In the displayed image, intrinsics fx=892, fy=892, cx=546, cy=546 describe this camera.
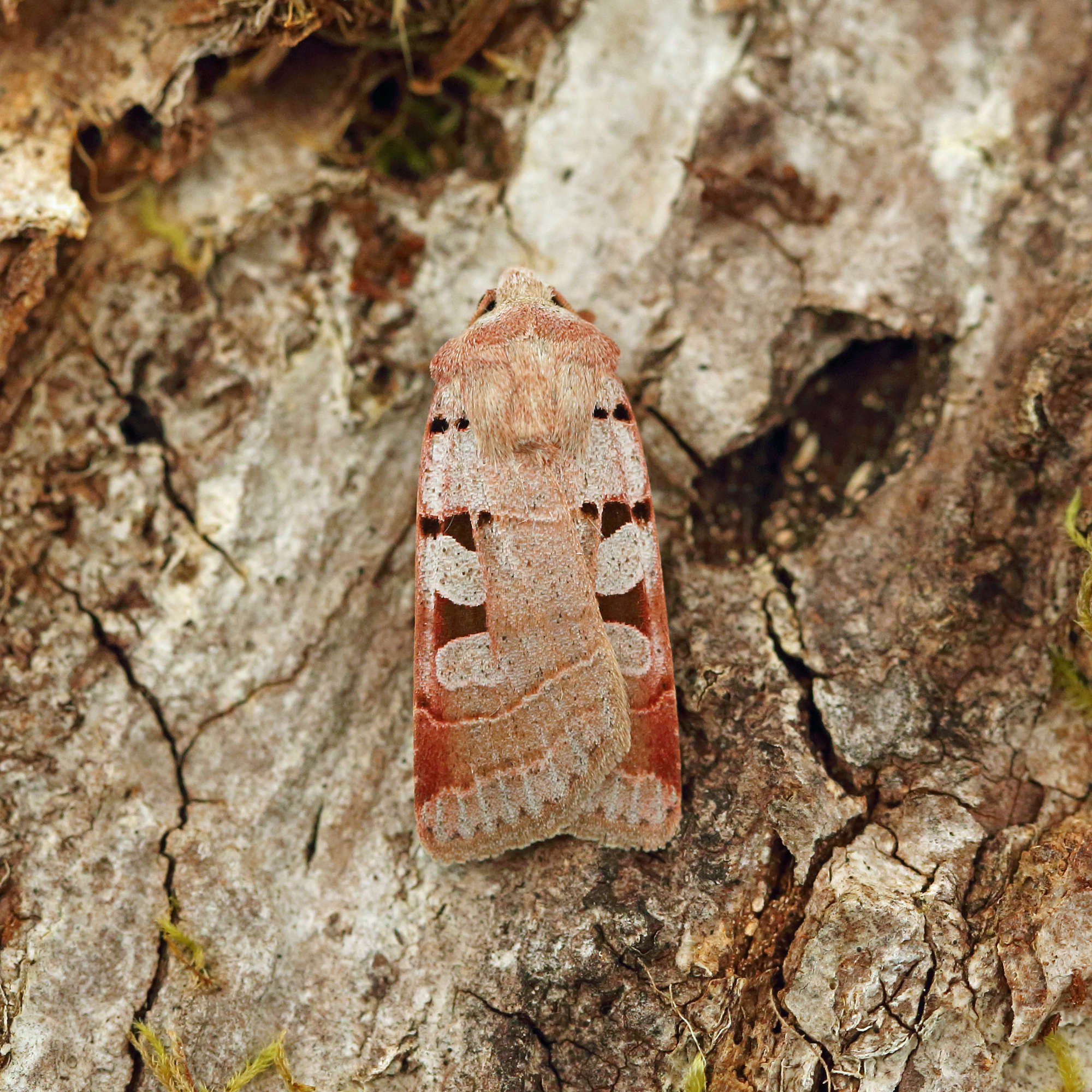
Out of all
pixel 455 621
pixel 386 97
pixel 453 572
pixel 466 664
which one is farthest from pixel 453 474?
pixel 386 97

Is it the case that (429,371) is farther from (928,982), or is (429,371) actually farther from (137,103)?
(928,982)

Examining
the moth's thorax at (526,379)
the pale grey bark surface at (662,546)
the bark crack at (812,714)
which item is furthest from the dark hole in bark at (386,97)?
the bark crack at (812,714)

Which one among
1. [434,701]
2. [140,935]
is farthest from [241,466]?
[140,935]

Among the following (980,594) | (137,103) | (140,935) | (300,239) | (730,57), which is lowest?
(980,594)

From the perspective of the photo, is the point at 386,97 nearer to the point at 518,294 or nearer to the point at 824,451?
the point at 518,294

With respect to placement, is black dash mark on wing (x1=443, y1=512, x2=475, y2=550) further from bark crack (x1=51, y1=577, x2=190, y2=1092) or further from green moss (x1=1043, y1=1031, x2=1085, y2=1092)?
green moss (x1=1043, y1=1031, x2=1085, y2=1092)

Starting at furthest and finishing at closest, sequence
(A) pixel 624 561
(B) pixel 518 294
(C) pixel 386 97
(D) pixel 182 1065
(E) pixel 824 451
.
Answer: (C) pixel 386 97
(E) pixel 824 451
(B) pixel 518 294
(A) pixel 624 561
(D) pixel 182 1065

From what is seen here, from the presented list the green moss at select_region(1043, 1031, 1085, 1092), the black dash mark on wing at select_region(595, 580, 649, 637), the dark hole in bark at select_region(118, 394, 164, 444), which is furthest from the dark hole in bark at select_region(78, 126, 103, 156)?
the green moss at select_region(1043, 1031, 1085, 1092)
